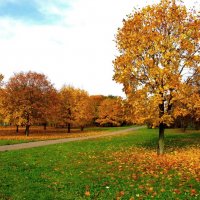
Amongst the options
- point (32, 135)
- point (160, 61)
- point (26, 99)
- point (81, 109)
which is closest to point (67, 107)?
point (81, 109)

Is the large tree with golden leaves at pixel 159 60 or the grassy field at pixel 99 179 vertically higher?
the large tree with golden leaves at pixel 159 60

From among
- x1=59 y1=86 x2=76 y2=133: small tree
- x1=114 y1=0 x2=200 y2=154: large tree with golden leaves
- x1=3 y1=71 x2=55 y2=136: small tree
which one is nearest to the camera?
x1=114 y1=0 x2=200 y2=154: large tree with golden leaves

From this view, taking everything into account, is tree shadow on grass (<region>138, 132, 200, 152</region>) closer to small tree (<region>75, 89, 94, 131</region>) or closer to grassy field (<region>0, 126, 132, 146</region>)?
grassy field (<region>0, 126, 132, 146</region>)

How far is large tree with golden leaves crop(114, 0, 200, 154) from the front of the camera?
15867 millimetres

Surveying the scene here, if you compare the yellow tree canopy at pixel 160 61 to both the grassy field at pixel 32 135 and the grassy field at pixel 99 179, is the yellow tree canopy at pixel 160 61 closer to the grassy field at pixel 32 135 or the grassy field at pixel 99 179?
the grassy field at pixel 99 179

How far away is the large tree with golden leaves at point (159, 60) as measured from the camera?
625 inches

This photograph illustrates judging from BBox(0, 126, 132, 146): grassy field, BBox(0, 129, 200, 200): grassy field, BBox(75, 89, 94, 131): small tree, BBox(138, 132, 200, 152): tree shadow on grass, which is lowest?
BBox(0, 126, 132, 146): grassy field

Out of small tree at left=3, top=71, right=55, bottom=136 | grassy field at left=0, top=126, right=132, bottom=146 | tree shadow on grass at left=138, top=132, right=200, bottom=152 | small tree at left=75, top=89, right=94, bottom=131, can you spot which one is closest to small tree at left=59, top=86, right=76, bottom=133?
small tree at left=75, top=89, right=94, bottom=131

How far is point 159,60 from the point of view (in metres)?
16.3

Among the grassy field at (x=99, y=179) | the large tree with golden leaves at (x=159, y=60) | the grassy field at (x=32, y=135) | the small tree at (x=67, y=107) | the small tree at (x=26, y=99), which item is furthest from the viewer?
→ the small tree at (x=67, y=107)

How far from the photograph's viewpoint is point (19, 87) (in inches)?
1763

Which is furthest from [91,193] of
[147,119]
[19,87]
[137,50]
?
[19,87]

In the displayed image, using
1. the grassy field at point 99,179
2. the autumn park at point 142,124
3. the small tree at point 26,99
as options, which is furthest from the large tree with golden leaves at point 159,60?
the small tree at point 26,99

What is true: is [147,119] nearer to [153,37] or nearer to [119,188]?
[153,37]
